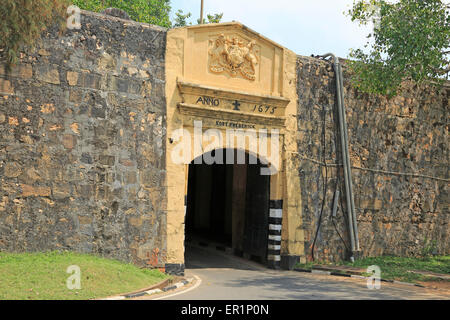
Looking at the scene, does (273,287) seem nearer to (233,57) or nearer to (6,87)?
(233,57)

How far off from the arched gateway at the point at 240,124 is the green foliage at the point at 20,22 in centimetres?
265

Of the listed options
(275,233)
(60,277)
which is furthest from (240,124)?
(60,277)

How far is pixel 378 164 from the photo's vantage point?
1400 cm

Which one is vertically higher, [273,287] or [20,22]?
[20,22]

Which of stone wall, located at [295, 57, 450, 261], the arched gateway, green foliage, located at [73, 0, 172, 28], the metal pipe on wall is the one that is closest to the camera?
the arched gateway

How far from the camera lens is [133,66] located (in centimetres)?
1038

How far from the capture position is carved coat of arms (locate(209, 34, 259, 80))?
11.4 metres

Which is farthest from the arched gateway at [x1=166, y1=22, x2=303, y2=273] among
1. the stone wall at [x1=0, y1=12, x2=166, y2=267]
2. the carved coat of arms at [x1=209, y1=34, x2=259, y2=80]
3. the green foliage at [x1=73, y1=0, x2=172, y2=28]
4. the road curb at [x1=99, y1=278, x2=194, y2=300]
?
the green foliage at [x1=73, y1=0, x2=172, y2=28]

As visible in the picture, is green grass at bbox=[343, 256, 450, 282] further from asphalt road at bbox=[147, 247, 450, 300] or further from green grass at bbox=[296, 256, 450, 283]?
asphalt road at bbox=[147, 247, 450, 300]

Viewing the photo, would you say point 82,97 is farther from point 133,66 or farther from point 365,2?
point 365,2

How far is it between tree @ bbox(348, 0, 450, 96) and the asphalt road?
16.0 feet

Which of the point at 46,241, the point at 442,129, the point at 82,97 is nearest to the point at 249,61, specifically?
the point at 82,97

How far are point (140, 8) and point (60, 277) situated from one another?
2453 cm

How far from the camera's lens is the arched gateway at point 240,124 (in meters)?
10.8
